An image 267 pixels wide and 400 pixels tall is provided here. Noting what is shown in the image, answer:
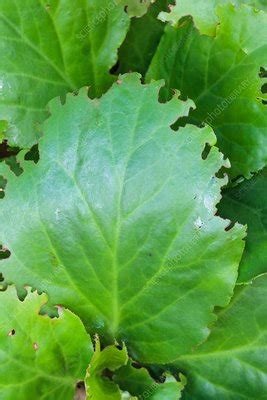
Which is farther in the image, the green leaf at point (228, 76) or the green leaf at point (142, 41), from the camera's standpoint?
the green leaf at point (142, 41)

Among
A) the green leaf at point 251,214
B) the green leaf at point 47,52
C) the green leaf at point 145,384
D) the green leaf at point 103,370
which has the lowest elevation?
the green leaf at point 145,384

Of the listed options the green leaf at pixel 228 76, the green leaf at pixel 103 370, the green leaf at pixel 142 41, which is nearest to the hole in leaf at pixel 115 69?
the green leaf at pixel 142 41

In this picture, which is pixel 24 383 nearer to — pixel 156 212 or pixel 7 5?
pixel 156 212

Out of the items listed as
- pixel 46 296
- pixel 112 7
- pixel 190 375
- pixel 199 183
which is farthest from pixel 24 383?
pixel 112 7

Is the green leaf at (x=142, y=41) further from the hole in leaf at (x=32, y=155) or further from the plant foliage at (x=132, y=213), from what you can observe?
the hole in leaf at (x=32, y=155)

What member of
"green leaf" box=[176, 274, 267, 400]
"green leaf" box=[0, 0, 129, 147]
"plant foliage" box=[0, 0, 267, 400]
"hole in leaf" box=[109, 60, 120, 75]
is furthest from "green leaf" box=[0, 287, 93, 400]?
"hole in leaf" box=[109, 60, 120, 75]
